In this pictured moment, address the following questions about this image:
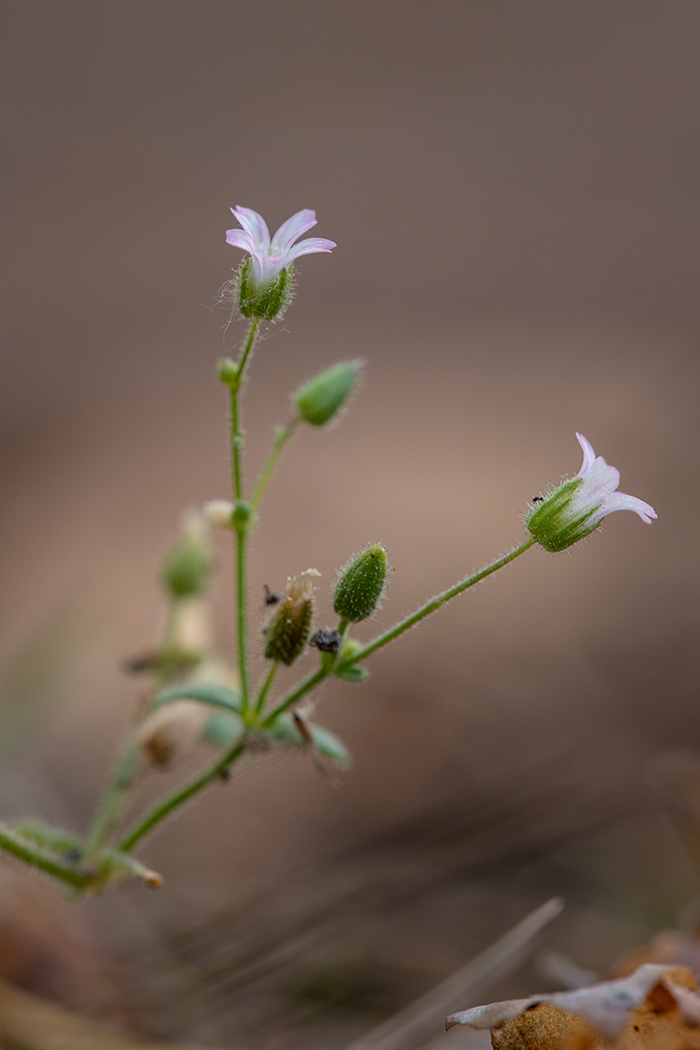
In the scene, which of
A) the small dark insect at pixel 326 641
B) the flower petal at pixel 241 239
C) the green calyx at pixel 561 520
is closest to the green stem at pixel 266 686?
the small dark insect at pixel 326 641

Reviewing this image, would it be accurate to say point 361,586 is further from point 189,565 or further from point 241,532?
point 189,565

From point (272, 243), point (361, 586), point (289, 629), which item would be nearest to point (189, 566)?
point (289, 629)

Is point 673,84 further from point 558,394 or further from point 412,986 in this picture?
point 412,986

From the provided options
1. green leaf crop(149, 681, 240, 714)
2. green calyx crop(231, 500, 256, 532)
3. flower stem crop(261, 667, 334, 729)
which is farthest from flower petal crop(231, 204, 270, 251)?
green leaf crop(149, 681, 240, 714)

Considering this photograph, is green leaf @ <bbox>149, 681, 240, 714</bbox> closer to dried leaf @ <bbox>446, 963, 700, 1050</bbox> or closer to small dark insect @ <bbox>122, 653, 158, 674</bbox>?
small dark insect @ <bbox>122, 653, 158, 674</bbox>

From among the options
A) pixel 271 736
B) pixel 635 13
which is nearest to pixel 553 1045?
pixel 271 736

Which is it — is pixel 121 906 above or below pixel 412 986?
above
